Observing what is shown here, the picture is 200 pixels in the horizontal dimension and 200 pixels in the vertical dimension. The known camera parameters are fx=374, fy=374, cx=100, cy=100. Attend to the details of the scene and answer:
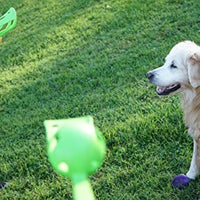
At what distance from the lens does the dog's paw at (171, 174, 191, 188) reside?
11.0ft

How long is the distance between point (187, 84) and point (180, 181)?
0.88 metres

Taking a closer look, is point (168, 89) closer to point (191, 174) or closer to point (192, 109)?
point (192, 109)

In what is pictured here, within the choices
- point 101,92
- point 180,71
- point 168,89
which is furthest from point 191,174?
point 101,92

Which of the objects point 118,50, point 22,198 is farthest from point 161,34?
point 22,198

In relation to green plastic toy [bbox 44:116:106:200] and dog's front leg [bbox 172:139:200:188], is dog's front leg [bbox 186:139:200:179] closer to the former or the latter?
dog's front leg [bbox 172:139:200:188]

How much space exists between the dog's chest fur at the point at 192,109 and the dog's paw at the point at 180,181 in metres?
0.41

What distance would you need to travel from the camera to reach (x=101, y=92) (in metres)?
5.19

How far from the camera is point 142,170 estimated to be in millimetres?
3658

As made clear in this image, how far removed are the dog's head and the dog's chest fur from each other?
0.23 feet

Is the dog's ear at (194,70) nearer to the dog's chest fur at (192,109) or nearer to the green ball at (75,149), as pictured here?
the dog's chest fur at (192,109)

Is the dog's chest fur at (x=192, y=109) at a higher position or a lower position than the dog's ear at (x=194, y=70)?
lower

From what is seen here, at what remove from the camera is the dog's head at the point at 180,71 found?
308cm

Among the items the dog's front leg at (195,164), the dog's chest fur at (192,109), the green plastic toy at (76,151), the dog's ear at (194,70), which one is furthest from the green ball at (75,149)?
the dog's front leg at (195,164)

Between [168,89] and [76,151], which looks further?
[168,89]
